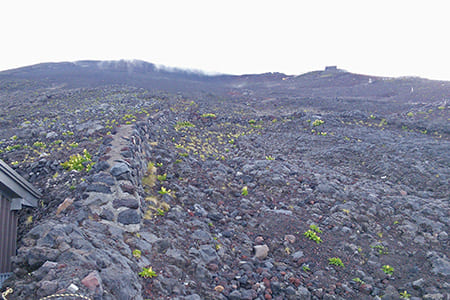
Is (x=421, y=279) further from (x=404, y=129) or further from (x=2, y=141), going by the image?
(x=2, y=141)

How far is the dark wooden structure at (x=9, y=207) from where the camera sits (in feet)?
26.5

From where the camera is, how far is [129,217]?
850 centimetres

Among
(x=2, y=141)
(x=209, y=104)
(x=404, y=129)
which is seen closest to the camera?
(x=2, y=141)

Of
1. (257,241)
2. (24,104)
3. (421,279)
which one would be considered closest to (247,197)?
(257,241)

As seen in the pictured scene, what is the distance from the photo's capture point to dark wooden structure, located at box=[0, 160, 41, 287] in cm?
809

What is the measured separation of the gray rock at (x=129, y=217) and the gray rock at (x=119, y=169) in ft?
5.19

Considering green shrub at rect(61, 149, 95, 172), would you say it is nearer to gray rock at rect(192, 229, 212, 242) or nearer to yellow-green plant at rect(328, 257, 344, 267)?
gray rock at rect(192, 229, 212, 242)

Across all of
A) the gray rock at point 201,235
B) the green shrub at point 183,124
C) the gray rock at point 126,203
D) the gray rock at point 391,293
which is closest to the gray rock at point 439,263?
the gray rock at point 391,293

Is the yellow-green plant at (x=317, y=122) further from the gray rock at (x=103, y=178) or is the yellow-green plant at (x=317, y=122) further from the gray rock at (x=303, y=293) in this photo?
the gray rock at (x=103, y=178)

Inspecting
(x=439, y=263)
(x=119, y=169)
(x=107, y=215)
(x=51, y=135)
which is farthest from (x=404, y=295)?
(x=51, y=135)

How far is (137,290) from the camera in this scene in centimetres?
602

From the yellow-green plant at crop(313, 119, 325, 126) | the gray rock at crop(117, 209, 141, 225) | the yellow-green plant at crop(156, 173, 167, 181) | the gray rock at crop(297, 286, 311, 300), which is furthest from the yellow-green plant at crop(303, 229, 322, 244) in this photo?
the yellow-green plant at crop(313, 119, 325, 126)

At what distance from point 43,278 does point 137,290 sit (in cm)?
169

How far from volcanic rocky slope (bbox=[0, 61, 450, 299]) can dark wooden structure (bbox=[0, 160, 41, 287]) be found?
55cm
